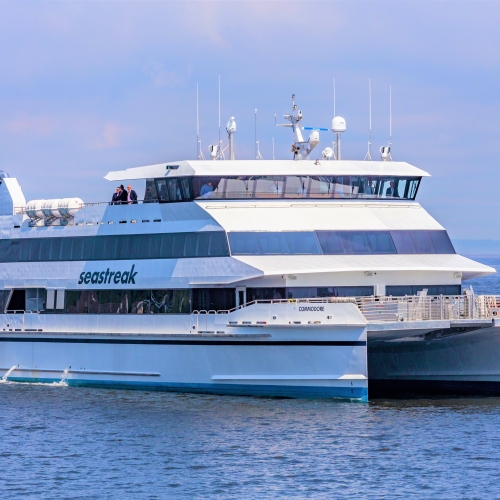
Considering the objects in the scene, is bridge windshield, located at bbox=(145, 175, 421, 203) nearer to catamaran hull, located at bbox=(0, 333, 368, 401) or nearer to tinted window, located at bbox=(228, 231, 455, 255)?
tinted window, located at bbox=(228, 231, 455, 255)

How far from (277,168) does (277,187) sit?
1.52 feet

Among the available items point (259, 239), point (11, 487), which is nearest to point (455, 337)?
point (259, 239)

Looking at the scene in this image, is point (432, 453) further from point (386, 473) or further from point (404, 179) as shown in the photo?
point (404, 179)

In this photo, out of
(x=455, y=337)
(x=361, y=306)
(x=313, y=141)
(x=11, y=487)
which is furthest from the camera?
(x=313, y=141)

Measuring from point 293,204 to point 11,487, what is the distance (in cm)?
1116

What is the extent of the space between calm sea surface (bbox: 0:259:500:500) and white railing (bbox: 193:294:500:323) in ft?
6.99

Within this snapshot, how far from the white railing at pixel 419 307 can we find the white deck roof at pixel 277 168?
345cm

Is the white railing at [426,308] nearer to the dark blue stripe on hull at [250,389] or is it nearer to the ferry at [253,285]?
the ferry at [253,285]

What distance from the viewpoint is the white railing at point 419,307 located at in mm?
27062

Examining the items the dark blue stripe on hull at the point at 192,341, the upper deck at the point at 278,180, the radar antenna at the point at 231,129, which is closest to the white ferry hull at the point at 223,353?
the dark blue stripe on hull at the point at 192,341

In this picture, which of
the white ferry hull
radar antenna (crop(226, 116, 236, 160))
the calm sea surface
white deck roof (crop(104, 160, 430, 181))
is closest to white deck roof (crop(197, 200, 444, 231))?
white deck roof (crop(104, 160, 430, 181))

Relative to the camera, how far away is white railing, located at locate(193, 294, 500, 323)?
27062 millimetres

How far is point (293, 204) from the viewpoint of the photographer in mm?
29625

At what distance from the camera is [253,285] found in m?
28.1
